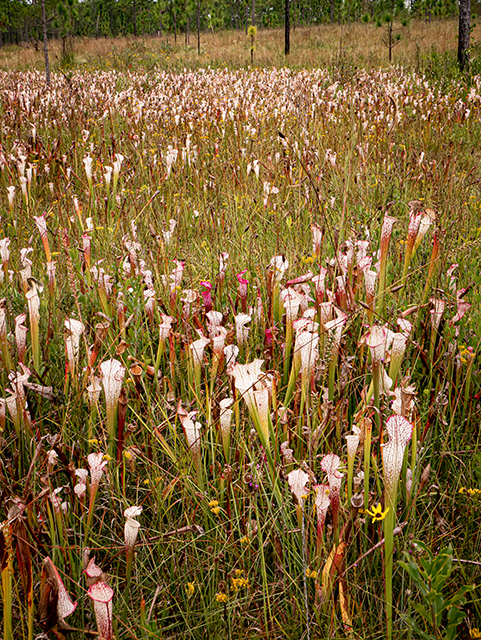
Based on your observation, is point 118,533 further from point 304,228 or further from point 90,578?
point 304,228

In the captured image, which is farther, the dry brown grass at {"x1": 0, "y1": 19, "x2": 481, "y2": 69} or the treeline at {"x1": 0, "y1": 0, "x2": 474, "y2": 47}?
the treeline at {"x1": 0, "y1": 0, "x2": 474, "y2": 47}

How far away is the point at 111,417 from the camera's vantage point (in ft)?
4.19

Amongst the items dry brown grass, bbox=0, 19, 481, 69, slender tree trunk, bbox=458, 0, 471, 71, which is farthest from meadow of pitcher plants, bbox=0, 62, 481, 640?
dry brown grass, bbox=0, 19, 481, 69

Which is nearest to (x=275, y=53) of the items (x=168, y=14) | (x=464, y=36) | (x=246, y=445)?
(x=464, y=36)

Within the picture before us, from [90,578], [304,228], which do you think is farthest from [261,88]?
[90,578]

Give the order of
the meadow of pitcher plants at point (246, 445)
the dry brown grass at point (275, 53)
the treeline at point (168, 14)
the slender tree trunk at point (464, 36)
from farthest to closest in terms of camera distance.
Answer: the treeline at point (168, 14)
the dry brown grass at point (275, 53)
the slender tree trunk at point (464, 36)
the meadow of pitcher plants at point (246, 445)

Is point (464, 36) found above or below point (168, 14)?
below

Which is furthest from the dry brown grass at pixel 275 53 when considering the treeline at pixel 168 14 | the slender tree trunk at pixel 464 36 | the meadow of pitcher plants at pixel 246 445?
the treeline at pixel 168 14

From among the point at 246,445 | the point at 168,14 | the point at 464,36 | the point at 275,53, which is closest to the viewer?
the point at 246,445

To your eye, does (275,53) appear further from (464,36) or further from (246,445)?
(246,445)

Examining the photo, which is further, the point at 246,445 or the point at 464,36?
the point at 464,36

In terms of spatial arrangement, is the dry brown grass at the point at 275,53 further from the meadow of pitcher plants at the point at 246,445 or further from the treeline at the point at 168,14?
the treeline at the point at 168,14

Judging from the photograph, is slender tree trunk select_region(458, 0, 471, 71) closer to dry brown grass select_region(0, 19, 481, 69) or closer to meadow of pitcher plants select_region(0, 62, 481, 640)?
dry brown grass select_region(0, 19, 481, 69)

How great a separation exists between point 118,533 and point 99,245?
6.77 ft
